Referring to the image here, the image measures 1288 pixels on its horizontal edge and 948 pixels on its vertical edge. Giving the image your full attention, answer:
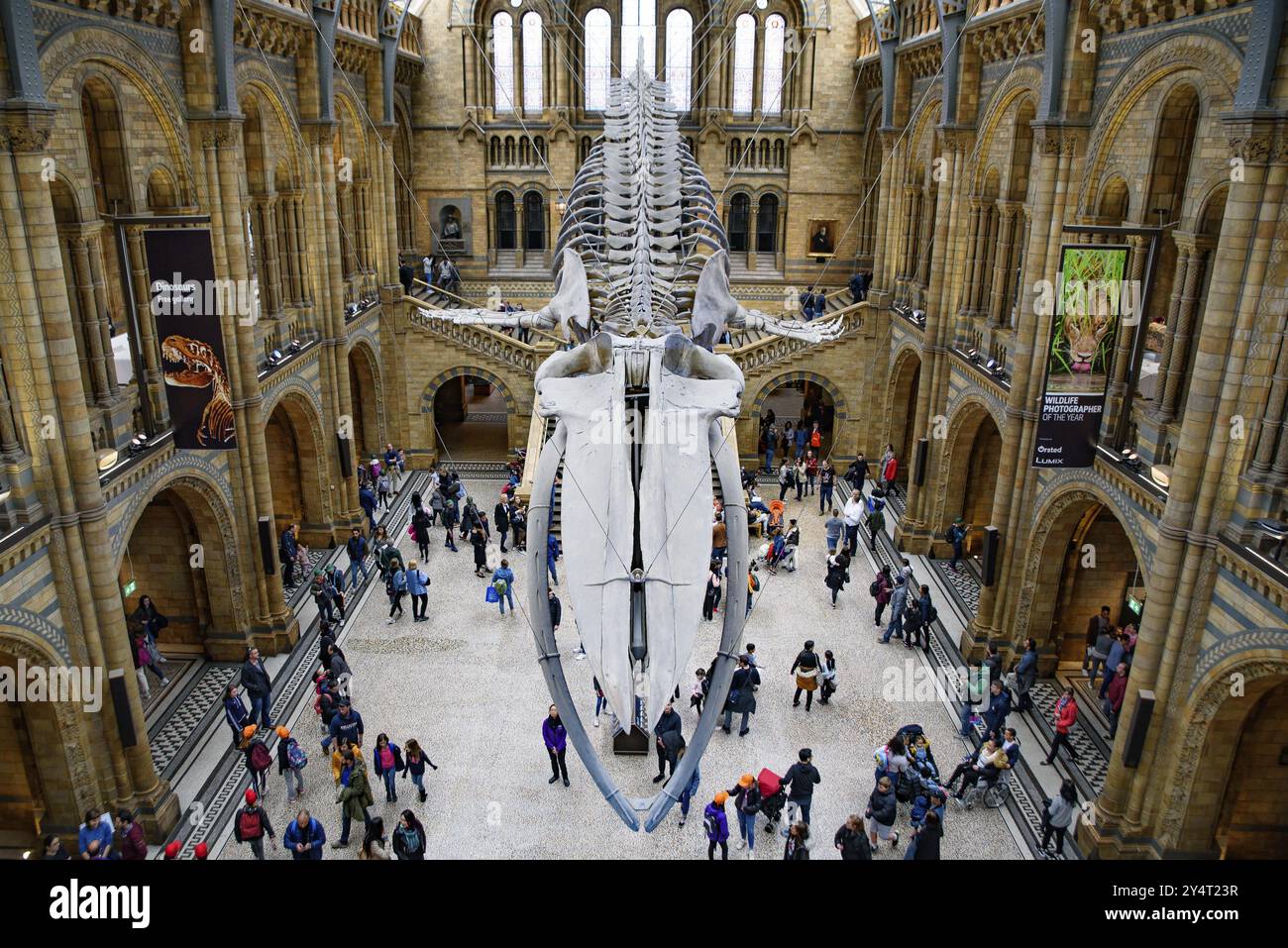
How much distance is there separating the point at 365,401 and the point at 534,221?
362 inches

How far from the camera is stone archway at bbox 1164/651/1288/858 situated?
33.6 ft

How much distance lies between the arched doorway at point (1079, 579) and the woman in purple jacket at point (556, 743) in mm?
8125

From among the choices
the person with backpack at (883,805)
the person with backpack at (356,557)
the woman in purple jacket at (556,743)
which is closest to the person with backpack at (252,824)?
the woman in purple jacket at (556,743)

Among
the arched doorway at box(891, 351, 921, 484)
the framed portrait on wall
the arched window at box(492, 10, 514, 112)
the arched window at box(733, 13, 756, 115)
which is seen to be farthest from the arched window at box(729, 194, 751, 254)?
the arched doorway at box(891, 351, 921, 484)

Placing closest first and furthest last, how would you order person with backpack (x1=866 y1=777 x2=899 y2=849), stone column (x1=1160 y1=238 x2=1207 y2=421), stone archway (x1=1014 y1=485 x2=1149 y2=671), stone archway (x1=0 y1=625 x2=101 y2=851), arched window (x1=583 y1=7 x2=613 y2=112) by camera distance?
1. stone archway (x1=0 y1=625 x2=101 y2=851)
2. person with backpack (x1=866 y1=777 x2=899 y2=849)
3. stone column (x1=1160 y1=238 x2=1207 y2=421)
4. stone archway (x1=1014 y1=485 x2=1149 y2=671)
5. arched window (x1=583 y1=7 x2=613 y2=112)

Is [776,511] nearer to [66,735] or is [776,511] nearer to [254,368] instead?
[254,368]

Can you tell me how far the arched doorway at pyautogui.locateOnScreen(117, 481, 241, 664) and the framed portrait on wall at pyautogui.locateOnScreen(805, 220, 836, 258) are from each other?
811 inches

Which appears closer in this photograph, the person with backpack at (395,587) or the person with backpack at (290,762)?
the person with backpack at (290,762)

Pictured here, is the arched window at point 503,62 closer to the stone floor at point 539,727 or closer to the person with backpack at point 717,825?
the stone floor at point 539,727

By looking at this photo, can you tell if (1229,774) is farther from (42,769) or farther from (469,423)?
(469,423)

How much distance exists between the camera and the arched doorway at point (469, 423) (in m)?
26.3

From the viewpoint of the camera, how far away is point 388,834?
12.0 metres

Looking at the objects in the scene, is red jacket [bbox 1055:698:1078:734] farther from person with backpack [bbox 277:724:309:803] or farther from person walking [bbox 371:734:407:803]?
person with backpack [bbox 277:724:309:803]
